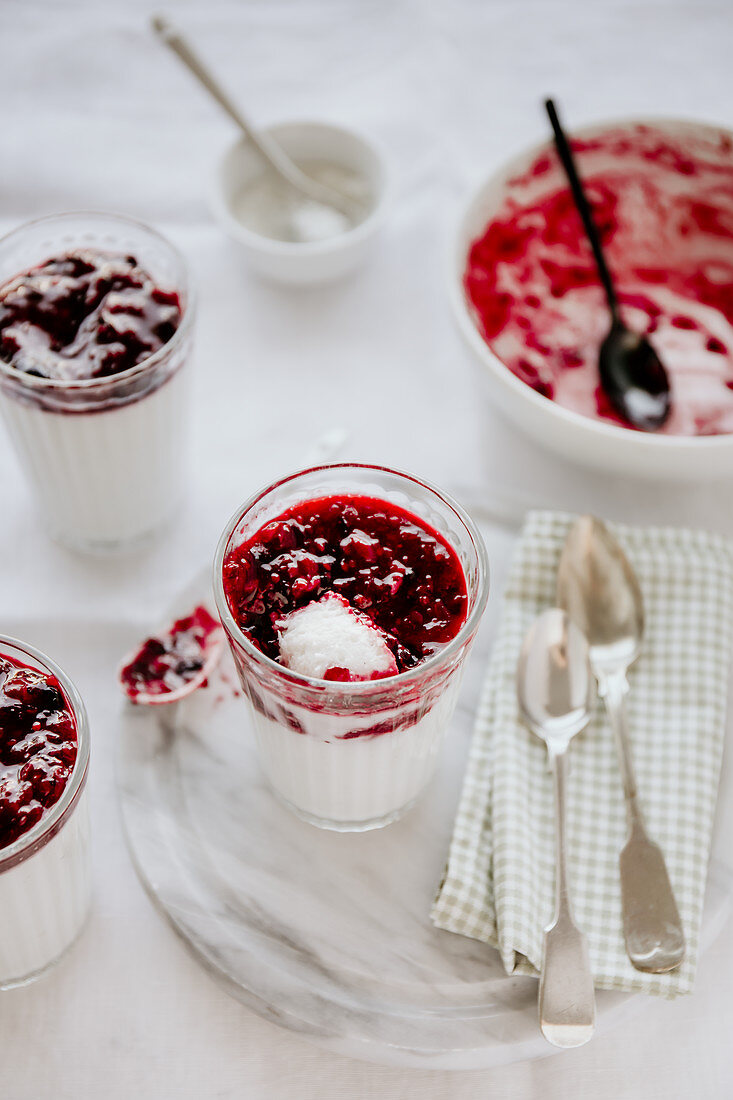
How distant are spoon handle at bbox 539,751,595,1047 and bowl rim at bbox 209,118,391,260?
1494 millimetres

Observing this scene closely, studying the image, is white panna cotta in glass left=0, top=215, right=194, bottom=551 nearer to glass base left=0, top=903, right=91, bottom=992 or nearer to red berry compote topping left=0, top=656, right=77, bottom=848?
red berry compote topping left=0, top=656, right=77, bottom=848

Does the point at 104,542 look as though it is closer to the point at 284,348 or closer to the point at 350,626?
the point at 284,348

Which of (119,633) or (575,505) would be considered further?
(575,505)

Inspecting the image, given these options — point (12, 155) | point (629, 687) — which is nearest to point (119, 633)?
point (629, 687)

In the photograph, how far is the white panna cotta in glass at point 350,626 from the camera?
1430 millimetres

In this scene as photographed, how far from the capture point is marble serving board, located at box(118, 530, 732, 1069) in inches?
59.4

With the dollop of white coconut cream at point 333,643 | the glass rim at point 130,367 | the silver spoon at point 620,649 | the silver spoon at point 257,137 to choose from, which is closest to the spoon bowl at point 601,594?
the silver spoon at point 620,649

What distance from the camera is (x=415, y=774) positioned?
1.67m

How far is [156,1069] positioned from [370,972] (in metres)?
0.35

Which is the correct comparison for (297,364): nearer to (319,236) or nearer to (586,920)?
(319,236)

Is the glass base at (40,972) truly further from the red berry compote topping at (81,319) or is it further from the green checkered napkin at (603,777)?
the red berry compote topping at (81,319)

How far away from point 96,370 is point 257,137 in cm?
100

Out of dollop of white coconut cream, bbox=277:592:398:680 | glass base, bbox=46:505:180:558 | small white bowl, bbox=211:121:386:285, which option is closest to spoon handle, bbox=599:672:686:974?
dollop of white coconut cream, bbox=277:592:398:680

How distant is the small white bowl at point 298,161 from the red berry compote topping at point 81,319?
1.66 ft
